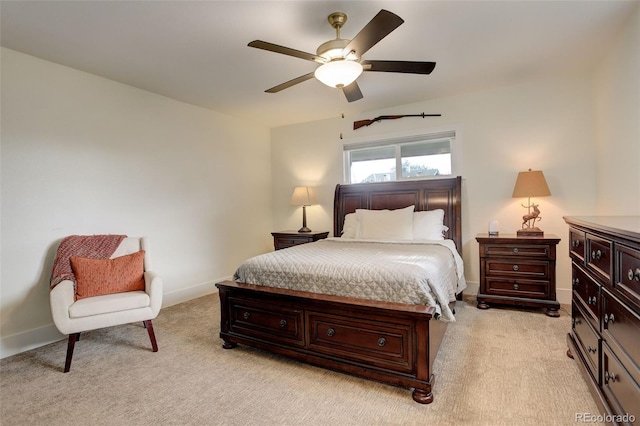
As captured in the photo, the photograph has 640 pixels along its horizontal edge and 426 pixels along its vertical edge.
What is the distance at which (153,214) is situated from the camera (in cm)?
369

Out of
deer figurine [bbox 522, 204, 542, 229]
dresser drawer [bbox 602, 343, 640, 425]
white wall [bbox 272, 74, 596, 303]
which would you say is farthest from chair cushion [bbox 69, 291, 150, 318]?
deer figurine [bbox 522, 204, 542, 229]

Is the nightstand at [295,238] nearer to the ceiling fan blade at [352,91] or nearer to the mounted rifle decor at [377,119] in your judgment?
the mounted rifle decor at [377,119]

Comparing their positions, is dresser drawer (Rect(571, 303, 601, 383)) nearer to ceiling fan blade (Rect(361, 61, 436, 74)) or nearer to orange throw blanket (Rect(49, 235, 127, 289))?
ceiling fan blade (Rect(361, 61, 436, 74))

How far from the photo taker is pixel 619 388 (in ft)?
4.54

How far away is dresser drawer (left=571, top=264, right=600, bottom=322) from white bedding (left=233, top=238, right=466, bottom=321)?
73 cm

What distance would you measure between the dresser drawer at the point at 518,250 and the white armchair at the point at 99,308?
326 centimetres

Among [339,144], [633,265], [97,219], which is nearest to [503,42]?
[633,265]

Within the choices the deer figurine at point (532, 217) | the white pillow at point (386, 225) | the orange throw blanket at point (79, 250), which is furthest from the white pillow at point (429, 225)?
the orange throw blanket at point (79, 250)

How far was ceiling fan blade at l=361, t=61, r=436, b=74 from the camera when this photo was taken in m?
2.19

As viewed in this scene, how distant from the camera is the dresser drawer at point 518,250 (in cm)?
316

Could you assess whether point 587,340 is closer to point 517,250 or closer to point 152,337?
point 517,250

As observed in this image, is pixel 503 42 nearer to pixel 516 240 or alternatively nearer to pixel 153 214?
pixel 516 240

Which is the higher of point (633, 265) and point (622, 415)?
point (633, 265)

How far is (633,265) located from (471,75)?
271 cm
